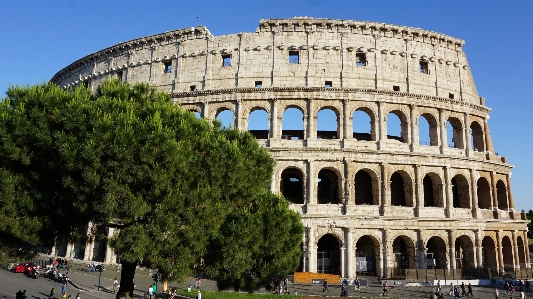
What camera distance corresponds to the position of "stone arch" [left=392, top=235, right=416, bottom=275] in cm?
2202

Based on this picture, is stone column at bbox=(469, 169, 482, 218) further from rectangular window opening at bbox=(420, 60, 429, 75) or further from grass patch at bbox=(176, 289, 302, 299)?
grass patch at bbox=(176, 289, 302, 299)

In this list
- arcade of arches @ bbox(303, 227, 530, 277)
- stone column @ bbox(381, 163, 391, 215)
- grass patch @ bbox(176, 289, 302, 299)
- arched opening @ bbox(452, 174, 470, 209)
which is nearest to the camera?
grass patch @ bbox(176, 289, 302, 299)

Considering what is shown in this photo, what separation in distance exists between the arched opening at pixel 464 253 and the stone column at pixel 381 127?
7552mm

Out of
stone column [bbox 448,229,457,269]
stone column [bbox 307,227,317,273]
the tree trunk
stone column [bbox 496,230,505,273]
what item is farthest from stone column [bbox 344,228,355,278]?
the tree trunk

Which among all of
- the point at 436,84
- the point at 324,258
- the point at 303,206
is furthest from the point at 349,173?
the point at 436,84

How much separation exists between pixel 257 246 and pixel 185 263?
105 inches

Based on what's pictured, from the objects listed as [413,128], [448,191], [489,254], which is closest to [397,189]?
[448,191]

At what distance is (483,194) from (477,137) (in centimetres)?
377

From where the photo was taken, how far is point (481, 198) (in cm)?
2564

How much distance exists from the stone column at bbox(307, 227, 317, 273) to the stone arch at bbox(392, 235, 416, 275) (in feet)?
14.7

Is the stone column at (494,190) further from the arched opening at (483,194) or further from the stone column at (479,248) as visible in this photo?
the stone column at (479,248)

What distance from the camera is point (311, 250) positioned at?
2103 centimetres

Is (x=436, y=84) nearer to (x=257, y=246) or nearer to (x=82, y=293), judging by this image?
(x=257, y=246)

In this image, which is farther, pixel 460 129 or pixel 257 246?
pixel 460 129
